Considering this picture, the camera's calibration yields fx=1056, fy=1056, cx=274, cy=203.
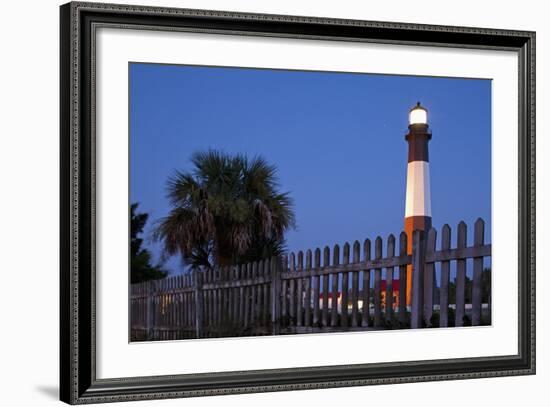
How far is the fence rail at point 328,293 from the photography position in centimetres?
433

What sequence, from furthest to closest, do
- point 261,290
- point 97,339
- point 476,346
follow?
point 476,346, point 261,290, point 97,339

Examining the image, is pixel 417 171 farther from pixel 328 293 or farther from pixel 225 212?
pixel 225 212

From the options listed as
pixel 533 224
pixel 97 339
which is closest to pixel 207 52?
pixel 97 339

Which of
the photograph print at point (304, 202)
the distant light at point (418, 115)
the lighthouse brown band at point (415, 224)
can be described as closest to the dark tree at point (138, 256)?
the photograph print at point (304, 202)

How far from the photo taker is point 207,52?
4.34 m

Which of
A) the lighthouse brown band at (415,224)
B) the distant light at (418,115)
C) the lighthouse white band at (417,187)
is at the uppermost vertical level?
the distant light at (418,115)

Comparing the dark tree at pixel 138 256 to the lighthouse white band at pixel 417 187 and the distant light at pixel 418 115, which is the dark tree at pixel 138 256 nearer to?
the lighthouse white band at pixel 417 187

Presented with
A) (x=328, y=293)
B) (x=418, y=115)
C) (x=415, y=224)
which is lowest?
(x=328, y=293)

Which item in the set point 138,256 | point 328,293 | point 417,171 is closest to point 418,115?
point 417,171

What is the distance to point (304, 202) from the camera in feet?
14.7

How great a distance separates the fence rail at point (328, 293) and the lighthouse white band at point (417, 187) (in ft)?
0.44

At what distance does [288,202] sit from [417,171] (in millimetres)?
601

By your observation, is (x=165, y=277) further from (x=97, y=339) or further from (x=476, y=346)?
(x=476, y=346)

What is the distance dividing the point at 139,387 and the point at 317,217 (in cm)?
104
